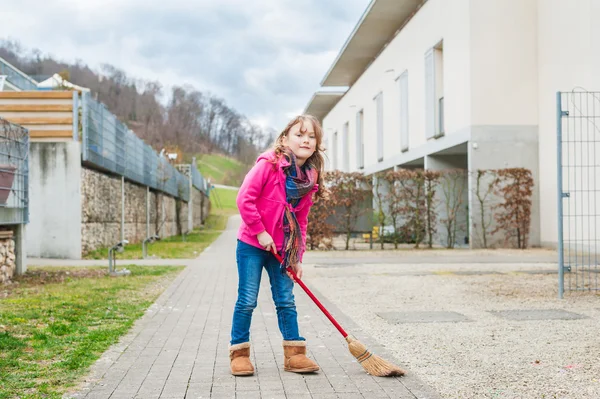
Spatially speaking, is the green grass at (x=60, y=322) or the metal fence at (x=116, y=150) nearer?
the green grass at (x=60, y=322)

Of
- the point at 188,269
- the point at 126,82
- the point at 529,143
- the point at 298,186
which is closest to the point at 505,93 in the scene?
the point at 529,143

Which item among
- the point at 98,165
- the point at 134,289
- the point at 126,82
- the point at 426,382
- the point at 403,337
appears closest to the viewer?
the point at 426,382

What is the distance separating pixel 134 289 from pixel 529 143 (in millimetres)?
13448

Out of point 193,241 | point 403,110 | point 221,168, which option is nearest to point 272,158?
point 193,241

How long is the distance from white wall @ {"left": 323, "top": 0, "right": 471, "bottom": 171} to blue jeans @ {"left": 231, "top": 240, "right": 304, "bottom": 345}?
1570cm

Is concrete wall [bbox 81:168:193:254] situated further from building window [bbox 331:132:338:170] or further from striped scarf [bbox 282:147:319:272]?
building window [bbox 331:132:338:170]

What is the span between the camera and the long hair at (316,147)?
4.59 metres

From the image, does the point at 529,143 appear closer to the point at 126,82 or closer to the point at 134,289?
the point at 134,289

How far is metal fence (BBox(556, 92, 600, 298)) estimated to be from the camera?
829cm

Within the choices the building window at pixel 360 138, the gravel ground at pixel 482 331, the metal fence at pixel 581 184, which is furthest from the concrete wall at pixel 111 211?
the building window at pixel 360 138

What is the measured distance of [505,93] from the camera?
750 inches

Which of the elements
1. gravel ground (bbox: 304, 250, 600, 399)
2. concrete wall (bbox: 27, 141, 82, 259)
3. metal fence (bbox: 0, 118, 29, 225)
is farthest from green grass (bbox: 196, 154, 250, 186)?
gravel ground (bbox: 304, 250, 600, 399)

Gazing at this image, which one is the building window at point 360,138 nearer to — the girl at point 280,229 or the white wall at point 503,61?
the white wall at point 503,61

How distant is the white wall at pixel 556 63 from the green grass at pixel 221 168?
69816 mm
